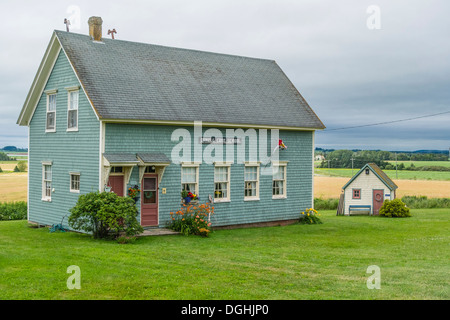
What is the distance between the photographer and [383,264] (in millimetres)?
13852

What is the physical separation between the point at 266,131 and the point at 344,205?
42.2 ft

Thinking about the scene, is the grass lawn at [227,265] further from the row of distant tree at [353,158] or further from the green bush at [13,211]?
the row of distant tree at [353,158]

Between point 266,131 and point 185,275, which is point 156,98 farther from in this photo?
point 185,275

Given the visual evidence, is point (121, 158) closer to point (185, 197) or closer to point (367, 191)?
point (185, 197)

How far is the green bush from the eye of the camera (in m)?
29.0

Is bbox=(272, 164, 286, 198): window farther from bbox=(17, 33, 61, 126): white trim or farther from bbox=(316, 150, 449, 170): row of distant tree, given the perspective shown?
bbox=(316, 150, 449, 170): row of distant tree

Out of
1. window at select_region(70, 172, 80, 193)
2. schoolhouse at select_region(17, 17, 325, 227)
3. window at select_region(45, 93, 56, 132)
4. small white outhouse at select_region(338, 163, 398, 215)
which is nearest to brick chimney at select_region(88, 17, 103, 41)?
schoolhouse at select_region(17, 17, 325, 227)

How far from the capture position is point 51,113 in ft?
69.2

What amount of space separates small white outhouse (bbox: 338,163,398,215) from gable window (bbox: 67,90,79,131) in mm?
18739

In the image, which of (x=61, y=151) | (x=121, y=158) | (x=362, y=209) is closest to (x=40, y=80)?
(x=61, y=151)

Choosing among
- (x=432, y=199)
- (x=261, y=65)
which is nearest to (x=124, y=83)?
(x=261, y=65)

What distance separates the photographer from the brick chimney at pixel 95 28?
21.2 metres

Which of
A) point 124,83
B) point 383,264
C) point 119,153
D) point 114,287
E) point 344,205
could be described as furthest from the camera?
point 344,205

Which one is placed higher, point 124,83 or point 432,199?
point 124,83
